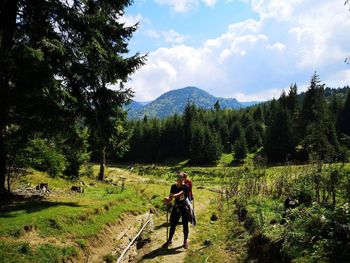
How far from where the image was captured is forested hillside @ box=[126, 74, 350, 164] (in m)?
68.4

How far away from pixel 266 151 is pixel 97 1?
2723 inches

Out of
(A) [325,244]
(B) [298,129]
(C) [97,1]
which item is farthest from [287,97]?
(A) [325,244]

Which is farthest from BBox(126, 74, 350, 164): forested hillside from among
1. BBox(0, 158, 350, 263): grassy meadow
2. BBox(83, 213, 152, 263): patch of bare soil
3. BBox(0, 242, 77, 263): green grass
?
BBox(0, 242, 77, 263): green grass

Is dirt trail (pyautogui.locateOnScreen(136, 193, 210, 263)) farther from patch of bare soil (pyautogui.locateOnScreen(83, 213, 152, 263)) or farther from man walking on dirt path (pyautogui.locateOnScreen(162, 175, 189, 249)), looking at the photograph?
patch of bare soil (pyautogui.locateOnScreen(83, 213, 152, 263))

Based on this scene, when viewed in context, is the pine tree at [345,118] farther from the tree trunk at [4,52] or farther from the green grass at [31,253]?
the green grass at [31,253]

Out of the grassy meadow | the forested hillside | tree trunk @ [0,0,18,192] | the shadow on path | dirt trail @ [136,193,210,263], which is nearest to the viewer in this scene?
the grassy meadow

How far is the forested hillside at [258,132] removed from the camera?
68.4 metres

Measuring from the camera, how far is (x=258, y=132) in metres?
105

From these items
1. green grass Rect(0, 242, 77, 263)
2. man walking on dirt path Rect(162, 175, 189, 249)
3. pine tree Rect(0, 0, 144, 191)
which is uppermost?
pine tree Rect(0, 0, 144, 191)

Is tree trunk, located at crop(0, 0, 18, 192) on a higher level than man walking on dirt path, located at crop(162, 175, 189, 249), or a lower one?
higher

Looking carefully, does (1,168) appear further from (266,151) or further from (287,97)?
(287,97)

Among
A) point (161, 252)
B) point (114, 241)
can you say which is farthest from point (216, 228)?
point (114, 241)

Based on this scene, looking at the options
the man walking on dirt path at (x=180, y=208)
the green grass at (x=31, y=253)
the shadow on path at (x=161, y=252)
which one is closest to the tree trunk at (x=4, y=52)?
the green grass at (x=31, y=253)

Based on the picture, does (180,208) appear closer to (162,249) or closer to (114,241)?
(162,249)
